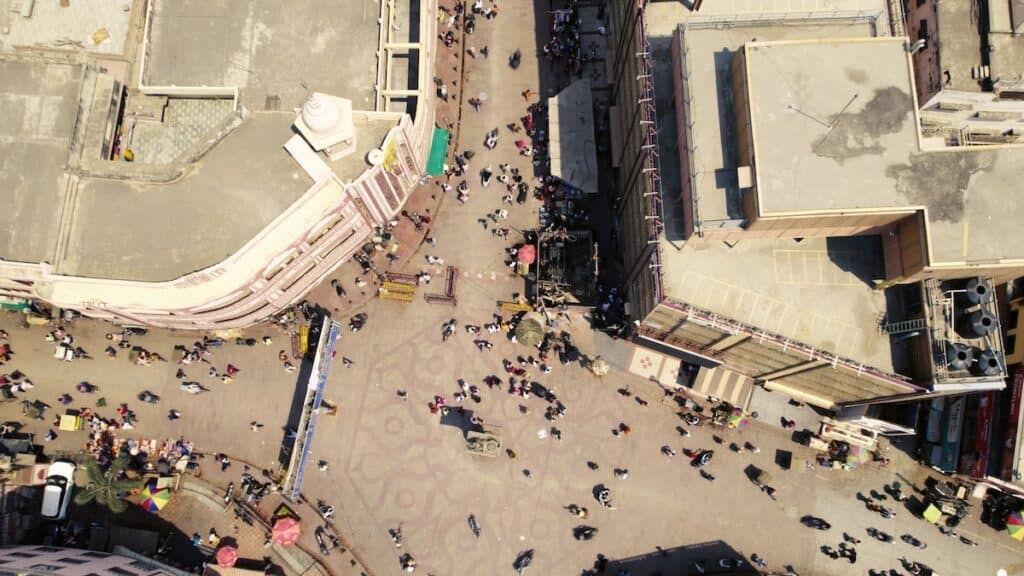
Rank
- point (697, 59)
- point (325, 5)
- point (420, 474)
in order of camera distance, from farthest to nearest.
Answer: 1. point (420, 474)
2. point (325, 5)
3. point (697, 59)

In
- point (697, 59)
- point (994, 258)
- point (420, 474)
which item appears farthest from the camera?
point (420, 474)

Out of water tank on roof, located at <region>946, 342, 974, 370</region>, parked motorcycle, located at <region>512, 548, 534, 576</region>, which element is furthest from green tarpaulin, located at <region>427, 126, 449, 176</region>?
water tank on roof, located at <region>946, 342, 974, 370</region>

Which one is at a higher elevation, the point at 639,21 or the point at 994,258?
the point at 639,21

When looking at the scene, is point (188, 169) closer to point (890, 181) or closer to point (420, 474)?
point (420, 474)

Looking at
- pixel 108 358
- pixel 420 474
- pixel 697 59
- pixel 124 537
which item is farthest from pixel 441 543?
pixel 697 59

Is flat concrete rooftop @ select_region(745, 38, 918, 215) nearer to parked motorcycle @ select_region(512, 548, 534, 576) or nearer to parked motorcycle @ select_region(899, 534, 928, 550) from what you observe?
parked motorcycle @ select_region(899, 534, 928, 550)

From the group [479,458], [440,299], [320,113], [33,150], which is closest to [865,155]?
[440,299]
